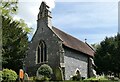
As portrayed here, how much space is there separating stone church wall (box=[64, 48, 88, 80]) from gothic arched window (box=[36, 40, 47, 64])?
3.37m

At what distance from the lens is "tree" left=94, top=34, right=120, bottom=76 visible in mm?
37375

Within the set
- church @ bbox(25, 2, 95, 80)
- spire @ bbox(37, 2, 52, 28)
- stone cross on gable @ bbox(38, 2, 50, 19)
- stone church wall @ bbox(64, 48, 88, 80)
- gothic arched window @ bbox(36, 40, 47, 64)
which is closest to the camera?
church @ bbox(25, 2, 95, 80)

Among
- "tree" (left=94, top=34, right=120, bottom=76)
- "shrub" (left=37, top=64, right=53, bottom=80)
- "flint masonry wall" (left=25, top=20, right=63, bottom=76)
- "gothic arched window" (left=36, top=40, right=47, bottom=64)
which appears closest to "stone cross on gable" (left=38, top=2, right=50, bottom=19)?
"flint masonry wall" (left=25, top=20, right=63, bottom=76)

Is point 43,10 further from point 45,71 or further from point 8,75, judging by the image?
point 8,75

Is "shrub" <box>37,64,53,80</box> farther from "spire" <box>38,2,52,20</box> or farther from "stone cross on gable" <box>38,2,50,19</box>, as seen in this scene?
"stone cross on gable" <box>38,2,50,19</box>

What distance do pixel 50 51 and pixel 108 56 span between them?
328 inches

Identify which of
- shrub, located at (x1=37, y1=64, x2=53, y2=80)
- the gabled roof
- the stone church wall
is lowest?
shrub, located at (x1=37, y1=64, x2=53, y2=80)

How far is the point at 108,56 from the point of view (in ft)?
124

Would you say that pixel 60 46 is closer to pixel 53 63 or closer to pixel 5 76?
pixel 53 63

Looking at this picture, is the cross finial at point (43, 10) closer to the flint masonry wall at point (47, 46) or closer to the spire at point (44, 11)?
the spire at point (44, 11)

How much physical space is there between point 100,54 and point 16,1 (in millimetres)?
14643

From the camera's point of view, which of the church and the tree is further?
the tree

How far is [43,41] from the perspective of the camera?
39.3 meters

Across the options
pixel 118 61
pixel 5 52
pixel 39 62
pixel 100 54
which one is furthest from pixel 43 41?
pixel 118 61
